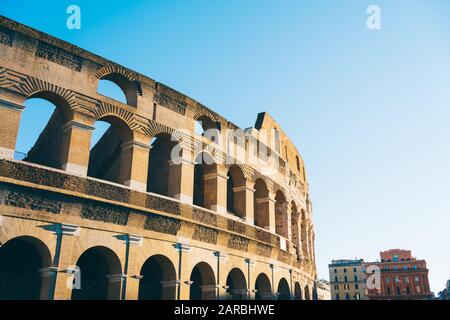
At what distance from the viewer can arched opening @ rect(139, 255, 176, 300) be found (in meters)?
12.9

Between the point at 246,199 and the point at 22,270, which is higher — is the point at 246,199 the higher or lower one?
the higher one

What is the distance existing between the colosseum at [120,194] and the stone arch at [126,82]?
36 mm

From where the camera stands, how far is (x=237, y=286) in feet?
51.9

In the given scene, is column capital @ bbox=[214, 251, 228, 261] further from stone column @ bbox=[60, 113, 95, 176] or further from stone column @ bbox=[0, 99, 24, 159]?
stone column @ bbox=[0, 99, 24, 159]

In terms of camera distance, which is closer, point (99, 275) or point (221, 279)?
point (99, 275)

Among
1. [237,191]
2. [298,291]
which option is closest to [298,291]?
[298,291]

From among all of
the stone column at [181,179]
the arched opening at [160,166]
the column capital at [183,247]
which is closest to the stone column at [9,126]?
the arched opening at [160,166]

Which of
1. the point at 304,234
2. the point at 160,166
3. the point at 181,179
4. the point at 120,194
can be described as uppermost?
the point at 160,166

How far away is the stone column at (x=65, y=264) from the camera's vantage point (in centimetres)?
1032

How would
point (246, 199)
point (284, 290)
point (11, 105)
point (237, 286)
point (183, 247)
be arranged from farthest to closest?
point (284, 290), point (246, 199), point (237, 286), point (183, 247), point (11, 105)

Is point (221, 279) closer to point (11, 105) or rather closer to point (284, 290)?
point (284, 290)

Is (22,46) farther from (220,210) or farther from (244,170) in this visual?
(244,170)

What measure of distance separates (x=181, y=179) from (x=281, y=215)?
7.85m

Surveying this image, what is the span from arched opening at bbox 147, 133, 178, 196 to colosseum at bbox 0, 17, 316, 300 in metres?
0.05
